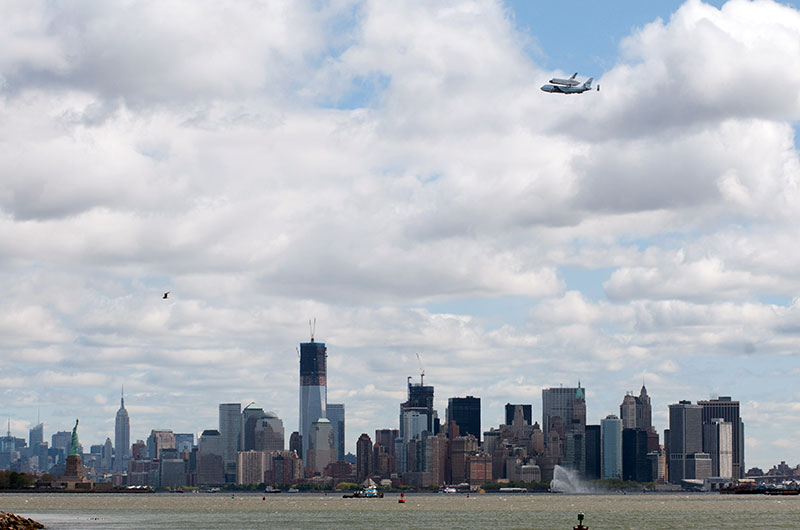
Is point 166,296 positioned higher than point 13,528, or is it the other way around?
point 166,296

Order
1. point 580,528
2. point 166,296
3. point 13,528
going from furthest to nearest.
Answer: point 166,296 → point 13,528 → point 580,528

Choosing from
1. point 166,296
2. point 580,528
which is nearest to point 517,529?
point 166,296

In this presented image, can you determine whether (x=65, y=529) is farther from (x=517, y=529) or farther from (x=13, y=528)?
(x=517, y=529)

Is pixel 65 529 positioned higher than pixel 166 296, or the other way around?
pixel 166 296

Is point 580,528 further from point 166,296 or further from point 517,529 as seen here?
point 166,296

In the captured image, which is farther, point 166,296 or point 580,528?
point 166,296

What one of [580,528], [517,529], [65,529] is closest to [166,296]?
[65,529]

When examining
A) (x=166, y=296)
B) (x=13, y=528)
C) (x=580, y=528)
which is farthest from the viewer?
(x=166, y=296)

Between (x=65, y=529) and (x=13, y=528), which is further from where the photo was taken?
(x=65, y=529)
